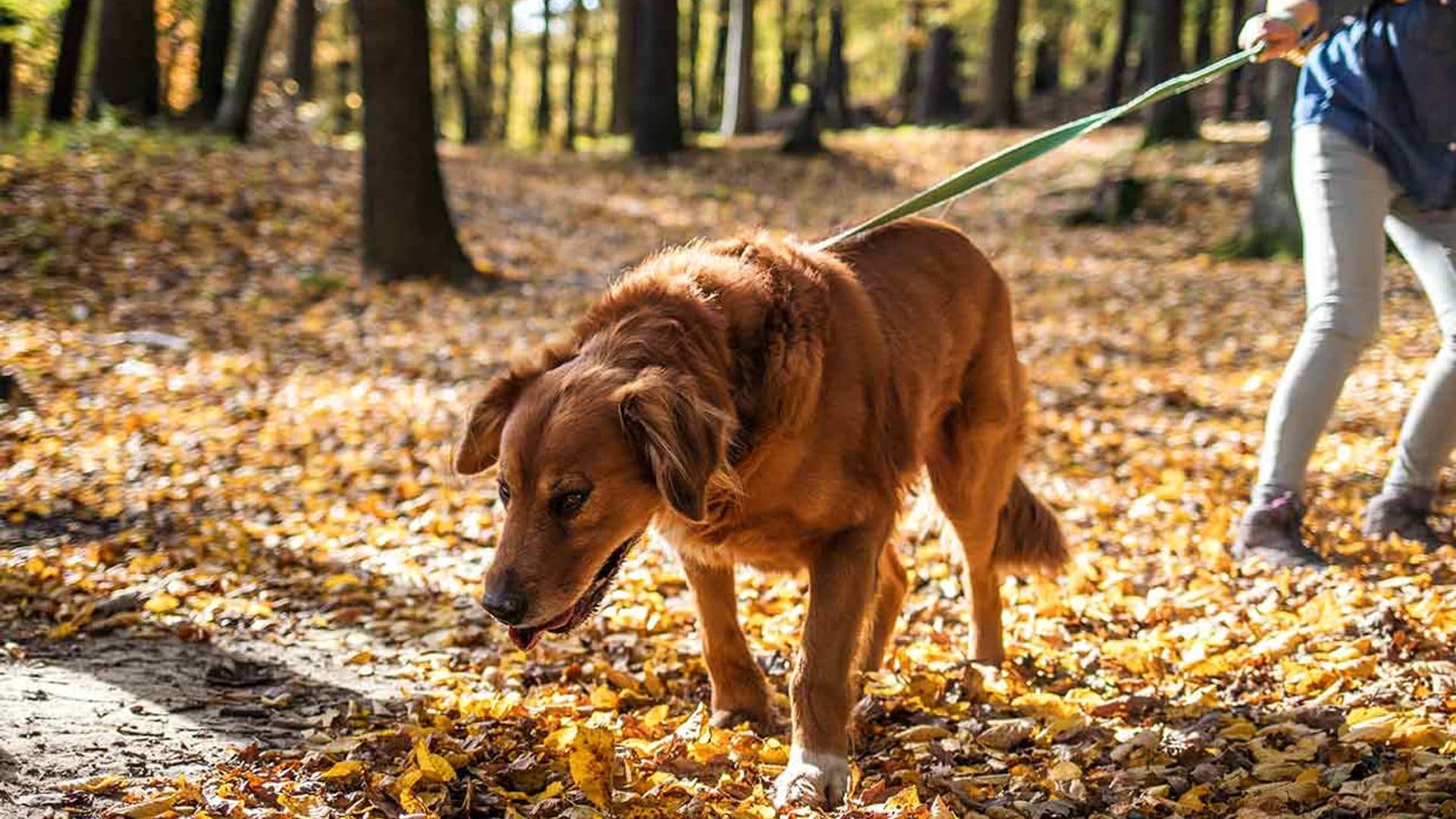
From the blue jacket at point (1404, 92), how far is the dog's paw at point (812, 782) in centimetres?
310

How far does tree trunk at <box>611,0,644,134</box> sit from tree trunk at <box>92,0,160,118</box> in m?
9.23

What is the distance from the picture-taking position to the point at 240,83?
54.1ft

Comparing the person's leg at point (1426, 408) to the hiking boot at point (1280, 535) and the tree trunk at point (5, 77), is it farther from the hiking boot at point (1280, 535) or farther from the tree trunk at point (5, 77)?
the tree trunk at point (5, 77)

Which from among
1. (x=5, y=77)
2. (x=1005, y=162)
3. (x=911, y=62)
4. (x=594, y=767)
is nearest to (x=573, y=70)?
(x=911, y=62)

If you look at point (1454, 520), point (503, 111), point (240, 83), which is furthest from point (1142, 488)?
point (503, 111)

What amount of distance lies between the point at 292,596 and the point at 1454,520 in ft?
16.4

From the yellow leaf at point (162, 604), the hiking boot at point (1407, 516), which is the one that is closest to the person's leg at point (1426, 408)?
the hiking boot at point (1407, 516)

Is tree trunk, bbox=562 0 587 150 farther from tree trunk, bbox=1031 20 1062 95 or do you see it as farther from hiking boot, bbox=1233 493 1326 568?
hiking boot, bbox=1233 493 1326 568

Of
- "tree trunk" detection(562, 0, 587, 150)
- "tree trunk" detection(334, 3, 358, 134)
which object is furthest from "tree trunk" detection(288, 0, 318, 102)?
"tree trunk" detection(562, 0, 587, 150)

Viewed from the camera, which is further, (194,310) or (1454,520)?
(194,310)

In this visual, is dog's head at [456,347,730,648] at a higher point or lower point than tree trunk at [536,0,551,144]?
lower

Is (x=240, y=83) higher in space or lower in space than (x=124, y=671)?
higher

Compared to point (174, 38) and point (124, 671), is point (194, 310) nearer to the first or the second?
point (124, 671)

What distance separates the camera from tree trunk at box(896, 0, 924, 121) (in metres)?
30.9
